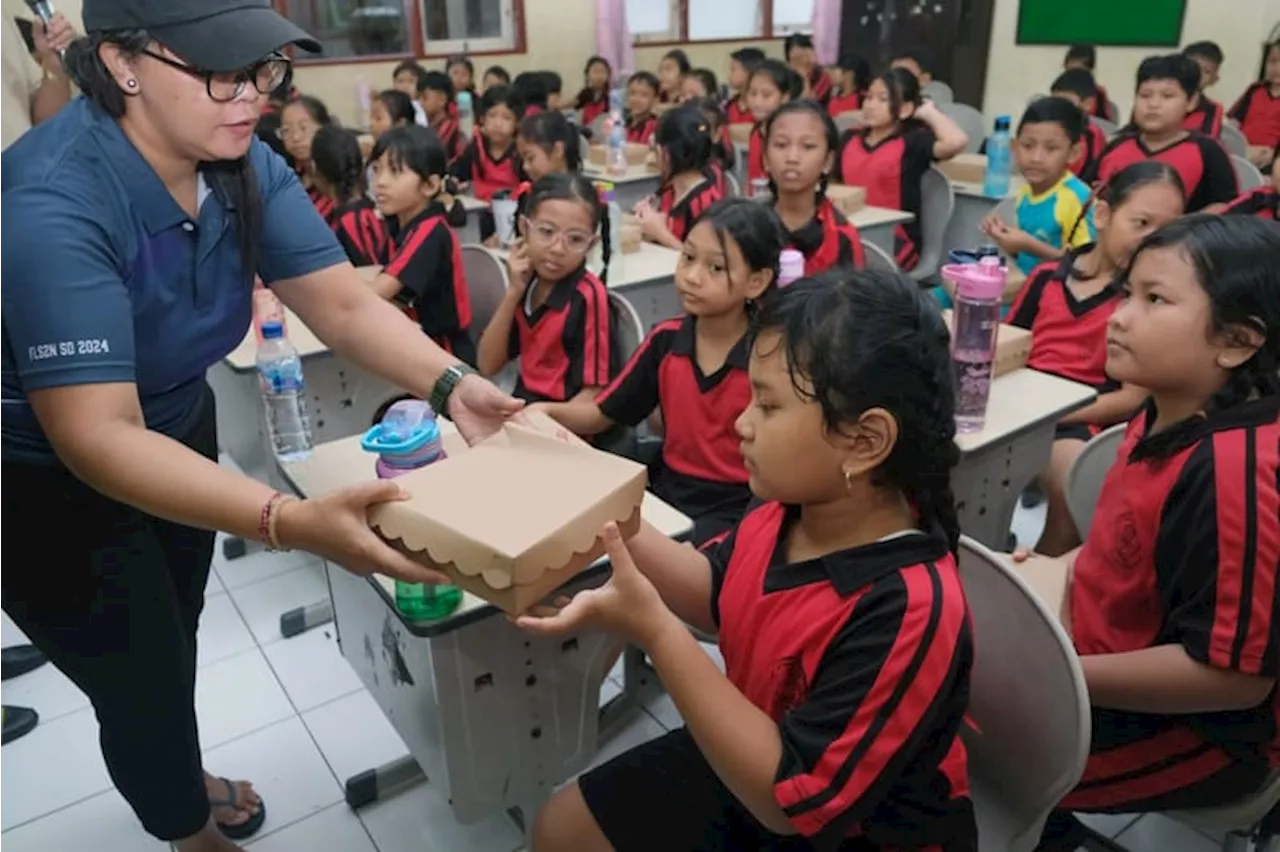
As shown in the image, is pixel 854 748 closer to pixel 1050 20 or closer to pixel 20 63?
pixel 20 63

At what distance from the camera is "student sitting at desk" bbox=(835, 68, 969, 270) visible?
3.80 m

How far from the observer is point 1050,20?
6.57 metres

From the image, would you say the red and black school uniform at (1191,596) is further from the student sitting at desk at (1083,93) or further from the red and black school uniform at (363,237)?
the student sitting at desk at (1083,93)

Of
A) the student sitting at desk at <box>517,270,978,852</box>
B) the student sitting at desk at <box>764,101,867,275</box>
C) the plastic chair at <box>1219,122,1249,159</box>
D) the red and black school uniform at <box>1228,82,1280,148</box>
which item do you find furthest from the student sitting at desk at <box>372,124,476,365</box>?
the red and black school uniform at <box>1228,82,1280,148</box>

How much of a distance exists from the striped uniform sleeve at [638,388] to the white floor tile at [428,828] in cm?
78

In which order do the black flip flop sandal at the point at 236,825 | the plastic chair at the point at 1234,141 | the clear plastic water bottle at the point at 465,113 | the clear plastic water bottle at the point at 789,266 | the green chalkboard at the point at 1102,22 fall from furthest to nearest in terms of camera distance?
the green chalkboard at the point at 1102,22
the clear plastic water bottle at the point at 465,113
the plastic chair at the point at 1234,141
the clear plastic water bottle at the point at 789,266
the black flip flop sandal at the point at 236,825

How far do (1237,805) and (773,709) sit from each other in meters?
0.66

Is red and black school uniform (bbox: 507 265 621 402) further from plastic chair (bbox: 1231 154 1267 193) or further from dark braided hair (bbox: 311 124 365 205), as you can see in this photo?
plastic chair (bbox: 1231 154 1267 193)

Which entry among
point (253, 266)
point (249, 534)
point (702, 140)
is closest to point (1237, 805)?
point (249, 534)

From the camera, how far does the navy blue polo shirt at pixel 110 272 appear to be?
100 cm

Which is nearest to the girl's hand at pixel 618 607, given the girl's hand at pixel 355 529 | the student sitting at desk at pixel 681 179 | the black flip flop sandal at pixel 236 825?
the girl's hand at pixel 355 529

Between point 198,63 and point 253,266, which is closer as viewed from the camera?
point 198,63

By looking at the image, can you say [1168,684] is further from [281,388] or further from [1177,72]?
[1177,72]

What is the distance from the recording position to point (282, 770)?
6.11ft
